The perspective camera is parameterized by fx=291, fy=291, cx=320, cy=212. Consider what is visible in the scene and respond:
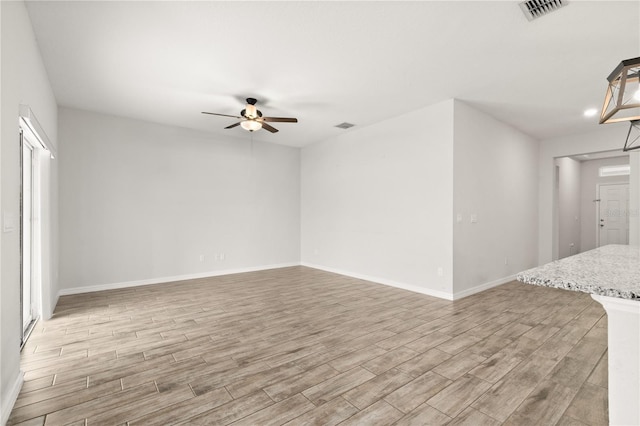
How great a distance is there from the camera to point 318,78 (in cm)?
371

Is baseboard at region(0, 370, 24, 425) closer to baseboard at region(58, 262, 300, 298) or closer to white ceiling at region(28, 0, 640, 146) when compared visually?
white ceiling at region(28, 0, 640, 146)

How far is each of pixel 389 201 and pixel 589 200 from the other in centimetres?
763

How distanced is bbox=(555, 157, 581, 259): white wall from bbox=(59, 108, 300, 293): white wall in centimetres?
701

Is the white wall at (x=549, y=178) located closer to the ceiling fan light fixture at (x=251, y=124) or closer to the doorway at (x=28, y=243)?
the ceiling fan light fixture at (x=251, y=124)

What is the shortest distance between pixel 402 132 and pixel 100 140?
17.1 feet

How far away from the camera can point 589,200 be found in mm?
8727

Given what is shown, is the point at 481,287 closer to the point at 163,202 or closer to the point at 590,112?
the point at 590,112

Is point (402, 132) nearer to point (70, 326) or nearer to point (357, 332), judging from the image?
point (357, 332)

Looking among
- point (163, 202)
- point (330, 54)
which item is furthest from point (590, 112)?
point (163, 202)

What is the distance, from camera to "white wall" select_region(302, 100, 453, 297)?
179 inches

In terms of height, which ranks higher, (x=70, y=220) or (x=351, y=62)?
(x=351, y=62)

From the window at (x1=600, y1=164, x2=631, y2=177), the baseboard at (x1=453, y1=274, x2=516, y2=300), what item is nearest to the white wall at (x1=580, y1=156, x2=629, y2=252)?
the window at (x1=600, y1=164, x2=631, y2=177)

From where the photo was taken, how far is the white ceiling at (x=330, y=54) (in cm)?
248

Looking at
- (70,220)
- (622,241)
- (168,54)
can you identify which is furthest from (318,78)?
(622,241)
